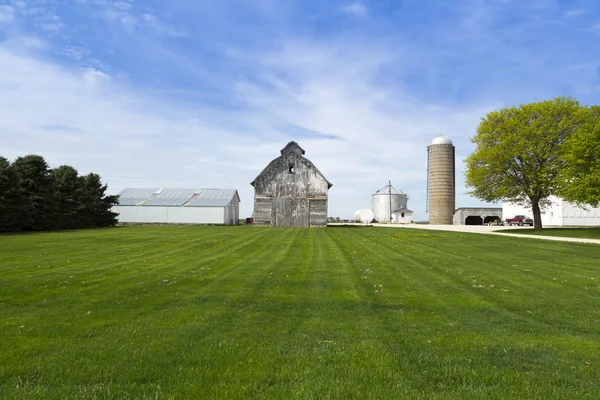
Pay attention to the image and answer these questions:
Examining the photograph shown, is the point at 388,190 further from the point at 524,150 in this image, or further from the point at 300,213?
the point at 524,150

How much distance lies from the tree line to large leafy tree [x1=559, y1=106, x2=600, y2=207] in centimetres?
4962

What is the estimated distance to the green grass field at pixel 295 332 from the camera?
5.04 meters

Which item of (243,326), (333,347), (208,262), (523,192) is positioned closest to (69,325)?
(243,326)

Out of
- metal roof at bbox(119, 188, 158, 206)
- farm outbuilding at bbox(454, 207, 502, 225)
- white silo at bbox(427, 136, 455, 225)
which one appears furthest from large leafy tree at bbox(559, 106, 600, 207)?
metal roof at bbox(119, 188, 158, 206)

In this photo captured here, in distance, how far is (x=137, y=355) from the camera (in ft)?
19.7

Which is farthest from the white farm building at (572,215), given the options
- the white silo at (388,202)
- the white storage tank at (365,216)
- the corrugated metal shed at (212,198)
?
the corrugated metal shed at (212,198)

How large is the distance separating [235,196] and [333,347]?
68.6m

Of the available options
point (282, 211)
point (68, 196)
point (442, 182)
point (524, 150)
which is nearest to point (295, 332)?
point (524, 150)

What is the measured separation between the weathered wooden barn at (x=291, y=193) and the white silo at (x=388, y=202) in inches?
1743

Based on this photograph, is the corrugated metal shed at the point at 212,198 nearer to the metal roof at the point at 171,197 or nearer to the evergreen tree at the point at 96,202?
the metal roof at the point at 171,197

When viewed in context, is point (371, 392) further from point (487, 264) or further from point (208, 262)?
point (487, 264)

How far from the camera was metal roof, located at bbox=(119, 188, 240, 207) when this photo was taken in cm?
6788

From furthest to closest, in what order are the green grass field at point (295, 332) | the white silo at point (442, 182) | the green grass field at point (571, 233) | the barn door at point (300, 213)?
the white silo at point (442, 182)
the barn door at point (300, 213)
the green grass field at point (571, 233)
the green grass field at point (295, 332)

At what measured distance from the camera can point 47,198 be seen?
146 ft
